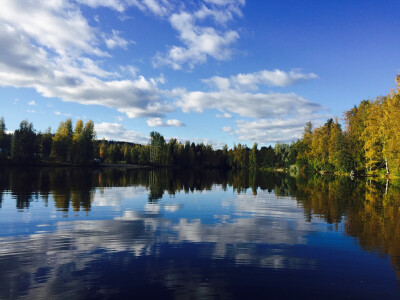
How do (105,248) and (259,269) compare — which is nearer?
(259,269)

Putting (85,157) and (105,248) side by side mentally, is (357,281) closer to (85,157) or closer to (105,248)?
(105,248)

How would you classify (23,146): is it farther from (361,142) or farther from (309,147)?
(361,142)

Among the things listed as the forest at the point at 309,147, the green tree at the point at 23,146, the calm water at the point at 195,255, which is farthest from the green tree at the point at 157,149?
the calm water at the point at 195,255

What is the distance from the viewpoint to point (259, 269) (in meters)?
9.99

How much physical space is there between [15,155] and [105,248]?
13119 cm

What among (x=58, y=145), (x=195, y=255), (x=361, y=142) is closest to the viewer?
(x=195, y=255)

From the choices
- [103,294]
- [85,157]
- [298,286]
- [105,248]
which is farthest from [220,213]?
[85,157]

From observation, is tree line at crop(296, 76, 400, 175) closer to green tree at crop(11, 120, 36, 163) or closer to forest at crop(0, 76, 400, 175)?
forest at crop(0, 76, 400, 175)

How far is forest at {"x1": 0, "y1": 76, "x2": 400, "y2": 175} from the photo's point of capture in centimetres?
6344

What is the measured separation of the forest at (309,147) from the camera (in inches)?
2498

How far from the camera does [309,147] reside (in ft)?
381

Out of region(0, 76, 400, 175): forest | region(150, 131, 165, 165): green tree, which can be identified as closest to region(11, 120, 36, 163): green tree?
region(0, 76, 400, 175): forest

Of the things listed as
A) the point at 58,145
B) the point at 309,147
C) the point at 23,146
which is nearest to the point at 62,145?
the point at 58,145

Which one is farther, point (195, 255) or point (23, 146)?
point (23, 146)
